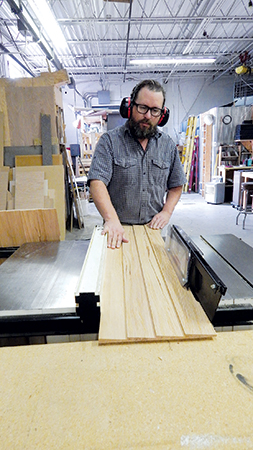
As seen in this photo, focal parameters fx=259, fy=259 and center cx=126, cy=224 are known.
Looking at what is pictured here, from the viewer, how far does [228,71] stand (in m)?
10.6

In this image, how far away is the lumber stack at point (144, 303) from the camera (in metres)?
0.77

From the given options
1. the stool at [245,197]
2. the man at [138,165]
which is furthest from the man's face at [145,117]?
the stool at [245,197]

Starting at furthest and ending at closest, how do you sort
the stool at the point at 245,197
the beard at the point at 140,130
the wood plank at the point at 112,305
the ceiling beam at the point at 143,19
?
the ceiling beam at the point at 143,19 < the stool at the point at 245,197 < the beard at the point at 140,130 < the wood plank at the point at 112,305

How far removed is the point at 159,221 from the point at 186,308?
3.07 ft

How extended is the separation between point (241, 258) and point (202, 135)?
8.69 m

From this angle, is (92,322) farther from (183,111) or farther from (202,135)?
(183,111)

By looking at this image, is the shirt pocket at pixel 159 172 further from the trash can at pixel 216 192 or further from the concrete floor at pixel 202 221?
the trash can at pixel 216 192

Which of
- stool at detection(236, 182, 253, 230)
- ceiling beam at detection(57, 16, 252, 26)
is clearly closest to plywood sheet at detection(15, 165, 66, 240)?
stool at detection(236, 182, 253, 230)

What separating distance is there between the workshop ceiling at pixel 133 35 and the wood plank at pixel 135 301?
3802 mm

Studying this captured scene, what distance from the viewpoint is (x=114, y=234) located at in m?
1.42

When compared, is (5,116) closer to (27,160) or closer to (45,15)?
(27,160)

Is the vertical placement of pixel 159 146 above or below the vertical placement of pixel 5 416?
above

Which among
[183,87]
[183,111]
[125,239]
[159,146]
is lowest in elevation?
[125,239]

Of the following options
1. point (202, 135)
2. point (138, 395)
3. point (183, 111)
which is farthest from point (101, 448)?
point (183, 111)
